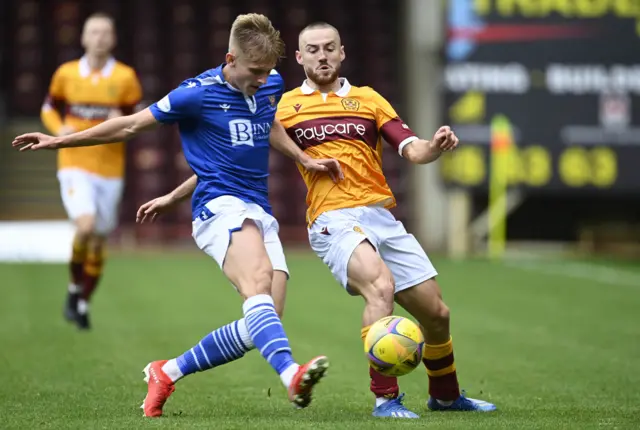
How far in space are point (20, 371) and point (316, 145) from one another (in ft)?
8.46

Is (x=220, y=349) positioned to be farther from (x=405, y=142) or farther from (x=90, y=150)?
(x=90, y=150)

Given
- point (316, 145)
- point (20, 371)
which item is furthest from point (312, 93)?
point (20, 371)

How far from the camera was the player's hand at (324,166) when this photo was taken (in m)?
5.94

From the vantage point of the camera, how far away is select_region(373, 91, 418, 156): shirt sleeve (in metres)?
6.06

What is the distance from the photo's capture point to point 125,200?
23031 millimetres

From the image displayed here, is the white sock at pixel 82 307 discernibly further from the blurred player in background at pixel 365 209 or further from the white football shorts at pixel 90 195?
the blurred player in background at pixel 365 209

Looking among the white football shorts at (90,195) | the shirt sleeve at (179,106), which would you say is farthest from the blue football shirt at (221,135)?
the white football shorts at (90,195)

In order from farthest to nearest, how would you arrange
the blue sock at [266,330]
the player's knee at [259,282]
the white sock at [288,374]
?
the player's knee at [259,282] < the blue sock at [266,330] < the white sock at [288,374]

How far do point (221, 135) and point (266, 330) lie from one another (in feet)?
3.17

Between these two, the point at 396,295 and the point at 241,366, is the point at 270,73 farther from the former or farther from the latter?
the point at 241,366

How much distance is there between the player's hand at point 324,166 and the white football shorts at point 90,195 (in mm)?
4437

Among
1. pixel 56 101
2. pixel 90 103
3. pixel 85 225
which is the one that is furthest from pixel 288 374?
pixel 56 101

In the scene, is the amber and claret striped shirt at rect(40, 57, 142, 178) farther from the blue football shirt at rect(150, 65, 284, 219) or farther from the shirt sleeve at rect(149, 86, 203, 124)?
the shirt sleeve at rect(149, 86, 203, 124)

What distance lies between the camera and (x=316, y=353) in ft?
27.8
